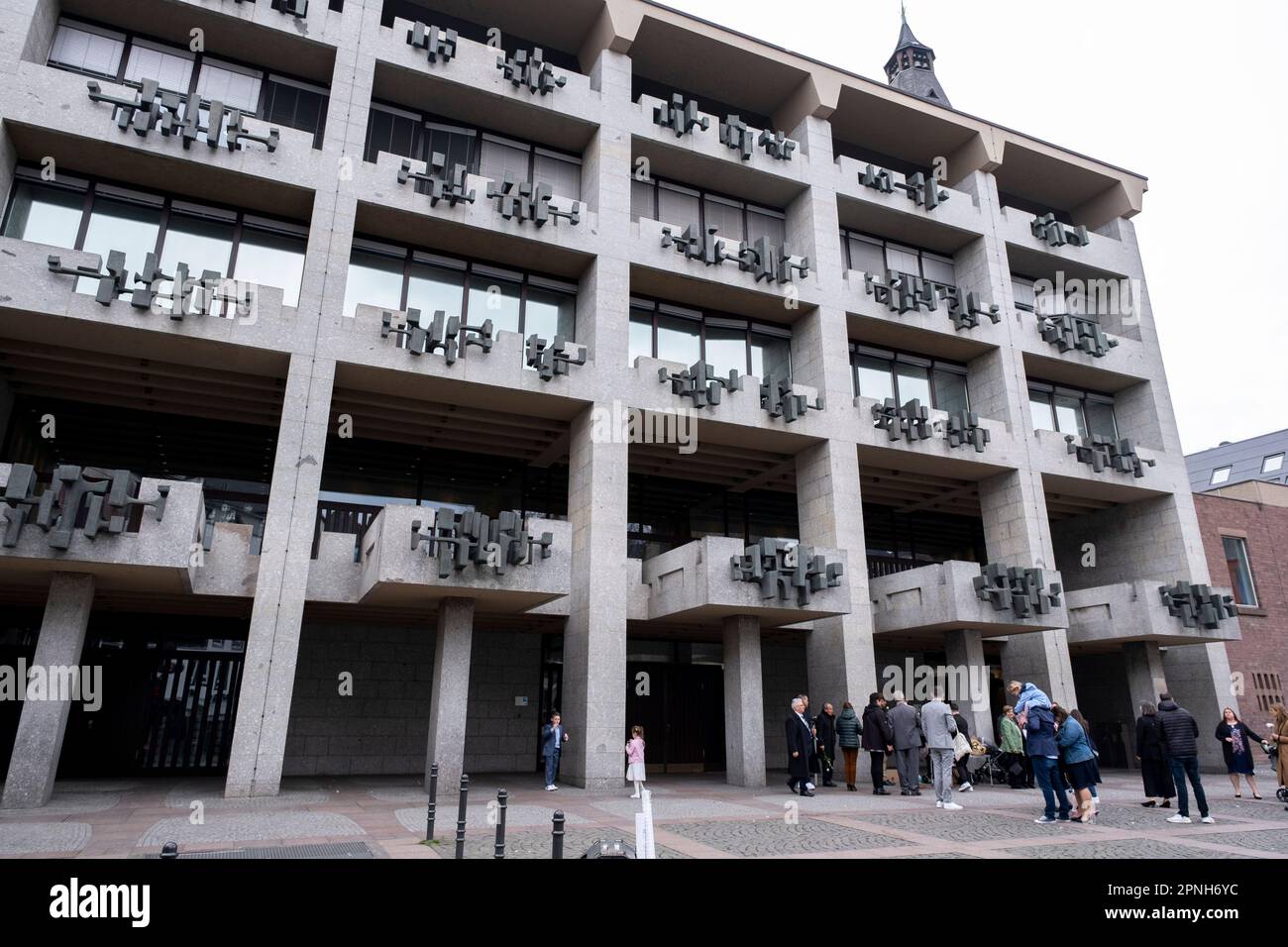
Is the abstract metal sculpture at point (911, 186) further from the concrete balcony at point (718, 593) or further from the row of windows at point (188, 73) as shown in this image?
the row of windows at point (188, 73)

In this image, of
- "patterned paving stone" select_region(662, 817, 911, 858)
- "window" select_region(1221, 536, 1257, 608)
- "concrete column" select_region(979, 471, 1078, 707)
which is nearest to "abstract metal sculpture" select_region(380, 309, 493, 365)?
"patterned paving stone" select_region(662, 817, 911, 858)

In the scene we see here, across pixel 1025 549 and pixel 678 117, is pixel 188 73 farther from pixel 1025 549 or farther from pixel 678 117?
pixel 1025 549

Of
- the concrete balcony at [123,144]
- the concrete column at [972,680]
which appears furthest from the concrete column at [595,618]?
the concrete column at [972,680]

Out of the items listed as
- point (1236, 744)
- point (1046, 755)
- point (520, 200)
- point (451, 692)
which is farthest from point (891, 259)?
point (451, 692)

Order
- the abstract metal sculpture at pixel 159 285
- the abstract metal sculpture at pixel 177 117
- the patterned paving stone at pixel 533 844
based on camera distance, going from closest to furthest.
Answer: the patterned paving stone at pixel 533 844 < the abstract metal sculpture at pixel 159 285 < the abstract metal sculpture at pixel 177 117

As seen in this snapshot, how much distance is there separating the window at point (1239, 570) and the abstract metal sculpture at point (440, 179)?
1246 inches

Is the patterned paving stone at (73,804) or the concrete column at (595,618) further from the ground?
the concrete column at (595,618)

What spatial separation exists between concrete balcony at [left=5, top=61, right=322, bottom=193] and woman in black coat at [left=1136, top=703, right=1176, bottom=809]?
2237 cm

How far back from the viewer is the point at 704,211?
26406 millimetres

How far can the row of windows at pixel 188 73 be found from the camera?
20422mm

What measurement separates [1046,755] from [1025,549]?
13.5 metres

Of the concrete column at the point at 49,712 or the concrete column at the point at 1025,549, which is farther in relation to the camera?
the concrete column at the point at 1025,549
